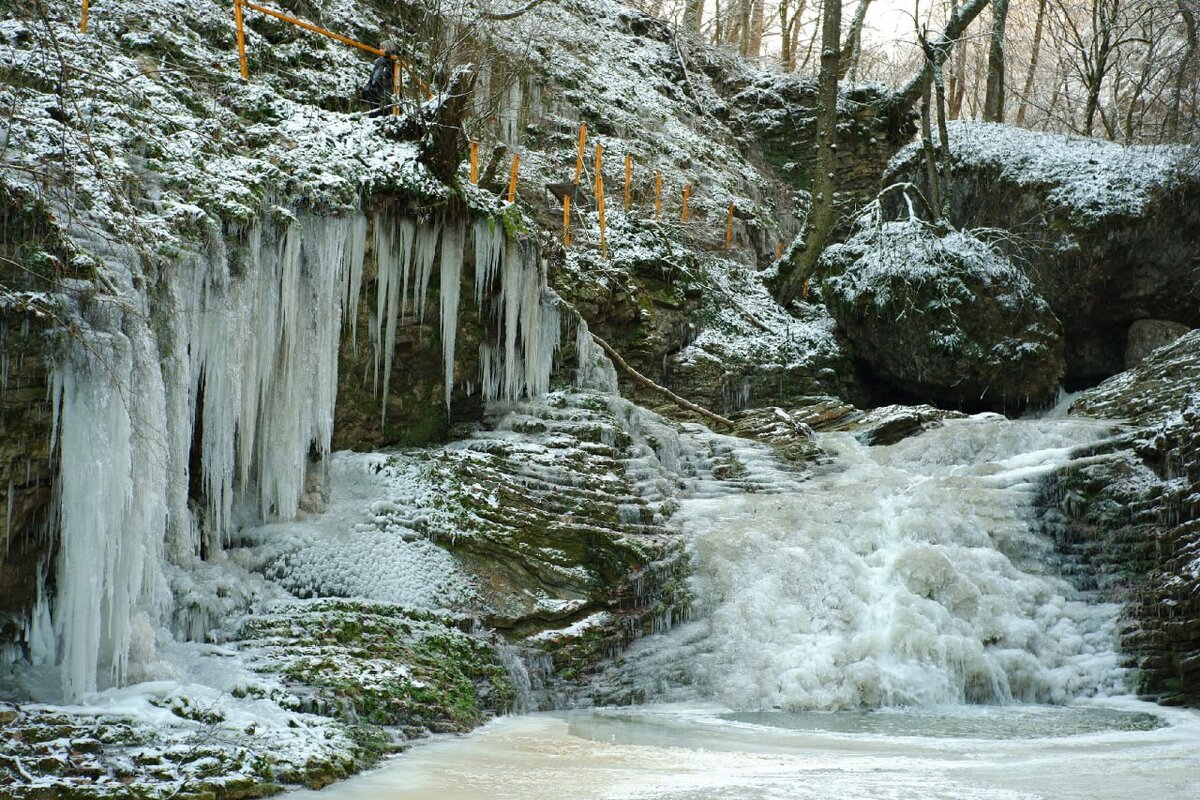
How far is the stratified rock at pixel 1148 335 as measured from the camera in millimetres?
16969

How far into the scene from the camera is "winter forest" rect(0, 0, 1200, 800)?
18.8 ft

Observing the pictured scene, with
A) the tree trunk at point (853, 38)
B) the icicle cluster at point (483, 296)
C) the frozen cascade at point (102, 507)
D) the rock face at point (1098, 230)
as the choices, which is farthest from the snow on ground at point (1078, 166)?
the frozen cascade at point (102, 507)

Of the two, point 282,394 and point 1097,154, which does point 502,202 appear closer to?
point 282,394

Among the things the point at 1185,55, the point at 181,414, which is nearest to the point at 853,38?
the point at 1185,55

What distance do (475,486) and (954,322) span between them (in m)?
10.3

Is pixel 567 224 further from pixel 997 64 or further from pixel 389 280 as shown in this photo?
pixel 997 64

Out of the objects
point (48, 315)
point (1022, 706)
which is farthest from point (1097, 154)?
point (48, 315)

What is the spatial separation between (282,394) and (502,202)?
137 inches

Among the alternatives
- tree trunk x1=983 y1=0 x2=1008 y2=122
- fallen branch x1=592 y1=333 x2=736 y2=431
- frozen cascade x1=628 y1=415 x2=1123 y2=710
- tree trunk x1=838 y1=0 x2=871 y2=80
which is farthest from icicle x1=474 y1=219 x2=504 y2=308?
tree trunk x1=983 y1=0 x2=1008 y2=122

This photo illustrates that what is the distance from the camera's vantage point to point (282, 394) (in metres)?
8.55

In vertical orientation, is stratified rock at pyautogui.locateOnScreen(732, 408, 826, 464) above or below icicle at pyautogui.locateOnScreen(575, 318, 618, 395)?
below

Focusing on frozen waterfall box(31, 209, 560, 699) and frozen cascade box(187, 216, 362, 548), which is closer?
frozen waterfall box(31, 209, 560, 699)

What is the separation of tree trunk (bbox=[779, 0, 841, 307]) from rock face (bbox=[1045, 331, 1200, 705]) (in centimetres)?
874

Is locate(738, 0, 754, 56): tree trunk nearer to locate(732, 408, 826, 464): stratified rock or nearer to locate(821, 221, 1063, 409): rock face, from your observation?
locate(821, 221, 1063, 409): rock face
